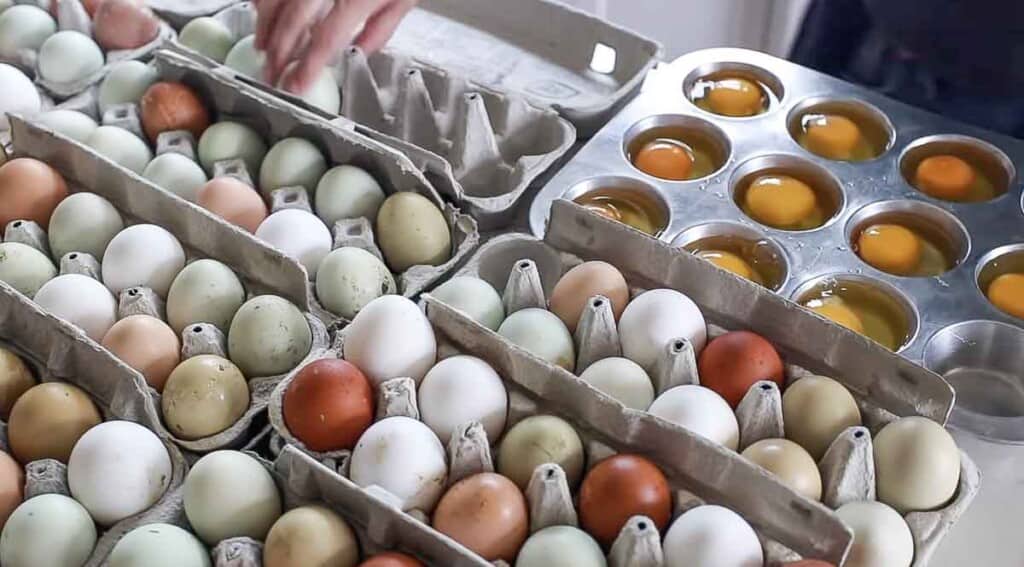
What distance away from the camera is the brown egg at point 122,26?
1.46 meters

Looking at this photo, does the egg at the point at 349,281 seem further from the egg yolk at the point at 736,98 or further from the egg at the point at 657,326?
the egg yolk at the point at 736,98

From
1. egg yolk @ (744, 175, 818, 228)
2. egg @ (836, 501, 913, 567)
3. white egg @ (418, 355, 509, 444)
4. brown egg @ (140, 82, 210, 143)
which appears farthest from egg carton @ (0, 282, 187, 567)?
egg yolk @ (744, 175, 818, 228)

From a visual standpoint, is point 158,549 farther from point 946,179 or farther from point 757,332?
point 946,179

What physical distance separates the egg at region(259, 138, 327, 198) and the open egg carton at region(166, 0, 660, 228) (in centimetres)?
6

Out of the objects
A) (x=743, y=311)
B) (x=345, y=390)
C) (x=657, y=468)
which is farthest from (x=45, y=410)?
(x=743, y=311)

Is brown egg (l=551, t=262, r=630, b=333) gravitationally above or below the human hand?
below

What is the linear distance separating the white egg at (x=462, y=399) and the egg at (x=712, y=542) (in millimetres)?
191

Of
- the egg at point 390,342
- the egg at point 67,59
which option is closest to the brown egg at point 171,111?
the egg at point 67,59

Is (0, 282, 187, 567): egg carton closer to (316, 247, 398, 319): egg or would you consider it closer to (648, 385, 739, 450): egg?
(316, 247, 398, 319): egg

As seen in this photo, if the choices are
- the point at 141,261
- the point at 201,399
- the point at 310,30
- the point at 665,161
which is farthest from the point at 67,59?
the point at 665,161

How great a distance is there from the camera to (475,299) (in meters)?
1.08

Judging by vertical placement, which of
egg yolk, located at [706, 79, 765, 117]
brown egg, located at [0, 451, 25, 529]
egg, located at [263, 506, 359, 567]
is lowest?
brown egg, located at [0, 451, 25, 529]

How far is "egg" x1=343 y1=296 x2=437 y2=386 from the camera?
38.8 inches

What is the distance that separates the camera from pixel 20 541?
2.84 feet
